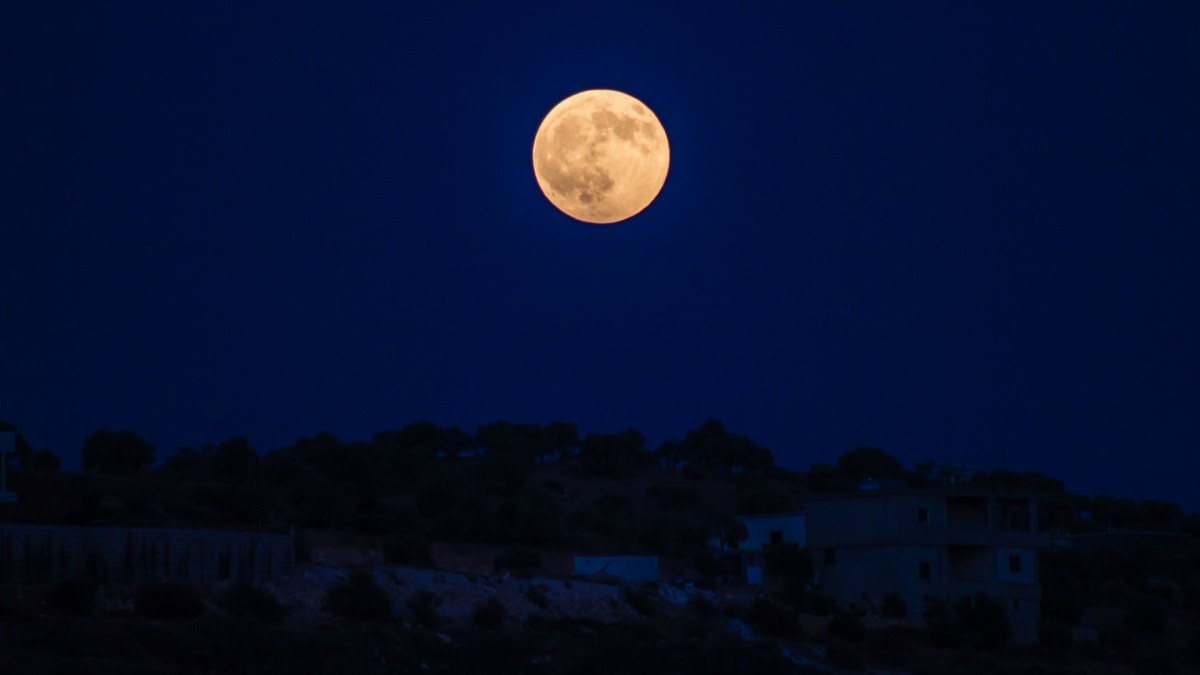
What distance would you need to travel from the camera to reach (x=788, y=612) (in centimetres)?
5619

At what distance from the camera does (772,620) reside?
2158 inches

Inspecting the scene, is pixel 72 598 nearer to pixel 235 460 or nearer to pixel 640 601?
pixel 640 601

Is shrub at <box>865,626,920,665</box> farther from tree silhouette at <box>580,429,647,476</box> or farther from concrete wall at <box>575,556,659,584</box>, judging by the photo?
tree silhouette at <box>580,429,647,476</box>

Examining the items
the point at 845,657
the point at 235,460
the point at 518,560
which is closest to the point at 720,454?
the point at 235,460

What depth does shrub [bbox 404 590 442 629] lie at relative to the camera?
4672 centimetres

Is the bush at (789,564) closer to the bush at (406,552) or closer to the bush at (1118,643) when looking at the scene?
the bush at (1118,643)

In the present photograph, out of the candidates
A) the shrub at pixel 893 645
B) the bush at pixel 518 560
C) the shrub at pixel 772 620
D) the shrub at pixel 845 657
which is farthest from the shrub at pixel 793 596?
the bush at pixel 518 560

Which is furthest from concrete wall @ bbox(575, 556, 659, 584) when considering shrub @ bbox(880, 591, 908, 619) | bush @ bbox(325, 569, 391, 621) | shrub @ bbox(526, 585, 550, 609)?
bush @ bbox(325, 569, 391, 621)

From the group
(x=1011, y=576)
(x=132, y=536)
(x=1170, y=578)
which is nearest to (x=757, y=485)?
(x=1170, y=578)

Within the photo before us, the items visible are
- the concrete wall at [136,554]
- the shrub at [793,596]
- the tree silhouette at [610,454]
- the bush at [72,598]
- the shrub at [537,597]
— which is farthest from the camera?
the tree silhouette at [610,454]

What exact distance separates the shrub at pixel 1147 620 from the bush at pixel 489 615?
30.2 meters

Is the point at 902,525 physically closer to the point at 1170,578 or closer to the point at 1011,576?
the point at 1011,576

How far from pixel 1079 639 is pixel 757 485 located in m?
51.3

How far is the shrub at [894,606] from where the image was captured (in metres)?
58.2
